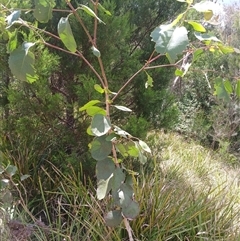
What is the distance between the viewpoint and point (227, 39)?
823 centimetres

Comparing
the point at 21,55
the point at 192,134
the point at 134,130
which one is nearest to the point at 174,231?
the point at 134,130

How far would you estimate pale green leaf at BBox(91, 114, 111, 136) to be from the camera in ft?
3.88

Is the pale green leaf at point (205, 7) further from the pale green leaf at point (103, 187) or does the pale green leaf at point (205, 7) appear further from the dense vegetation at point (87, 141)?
the pale green leaf at point (103, 187)

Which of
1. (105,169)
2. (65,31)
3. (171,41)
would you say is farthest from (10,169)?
(171,41)

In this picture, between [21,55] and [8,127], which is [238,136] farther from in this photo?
[21,55]

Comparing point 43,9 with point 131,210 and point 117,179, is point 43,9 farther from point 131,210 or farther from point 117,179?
point 131,210

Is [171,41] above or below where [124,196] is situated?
above

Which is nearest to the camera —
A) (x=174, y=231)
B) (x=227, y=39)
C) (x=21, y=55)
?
(x=21, y=55)

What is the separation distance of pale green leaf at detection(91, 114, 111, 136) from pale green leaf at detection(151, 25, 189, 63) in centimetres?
36

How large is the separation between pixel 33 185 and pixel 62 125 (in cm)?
54

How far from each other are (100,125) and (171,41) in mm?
399

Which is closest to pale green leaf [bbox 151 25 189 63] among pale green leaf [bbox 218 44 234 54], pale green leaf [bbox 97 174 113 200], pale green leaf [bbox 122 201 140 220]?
pale green leaf [bbox 218 44 234 54]

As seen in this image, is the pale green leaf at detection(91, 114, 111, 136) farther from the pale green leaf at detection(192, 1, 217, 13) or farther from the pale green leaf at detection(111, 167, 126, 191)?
the pale green leaf at detection(192, 1, 217, 13)

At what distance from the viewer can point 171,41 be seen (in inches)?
37.7
